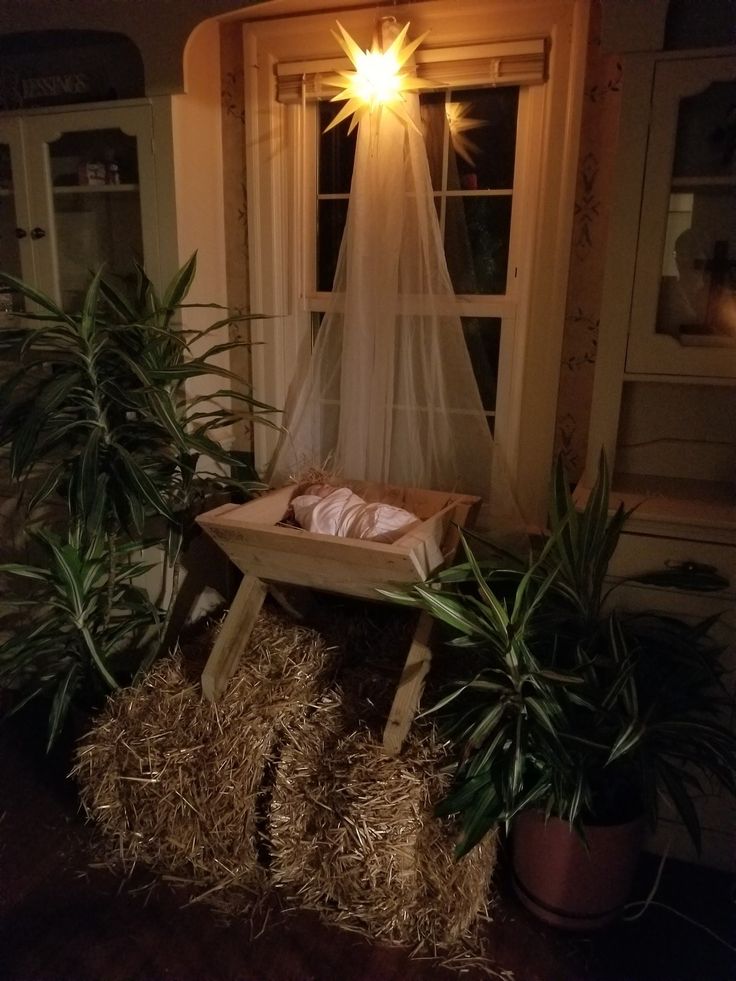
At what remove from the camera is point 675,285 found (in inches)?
67.2

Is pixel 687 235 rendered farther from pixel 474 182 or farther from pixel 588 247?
pixel 474 182

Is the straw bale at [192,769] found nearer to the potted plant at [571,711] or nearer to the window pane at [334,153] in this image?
the potted plant at [571,711]

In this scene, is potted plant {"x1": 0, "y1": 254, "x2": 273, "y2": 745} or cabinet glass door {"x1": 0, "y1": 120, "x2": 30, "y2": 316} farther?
cabinet glass door {"x1": 0, "y1": 120, "x2": 30, "y2": 316}

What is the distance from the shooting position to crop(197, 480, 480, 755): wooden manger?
1.61m

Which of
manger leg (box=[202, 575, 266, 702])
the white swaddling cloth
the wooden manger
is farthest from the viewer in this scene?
manger leg (box=[202, 575, 266, 702])

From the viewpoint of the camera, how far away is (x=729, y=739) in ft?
4.91

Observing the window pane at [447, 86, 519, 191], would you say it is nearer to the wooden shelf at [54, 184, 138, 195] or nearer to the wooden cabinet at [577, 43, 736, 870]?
the wooden cabinet at [577, 43, 736, 870]

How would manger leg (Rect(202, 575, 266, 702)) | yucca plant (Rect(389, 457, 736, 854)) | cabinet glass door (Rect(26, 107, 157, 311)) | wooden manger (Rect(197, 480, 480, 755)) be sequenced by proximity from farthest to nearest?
1. cabinet glass door (Rect(26, 107, 157, 311))
2. manger leg (Rect(202, 575, 266, 702))
3. wooden manger (Rect(197, 480, 480, 755))
4. yucca plant (Rect(389, 457, 736, 854))

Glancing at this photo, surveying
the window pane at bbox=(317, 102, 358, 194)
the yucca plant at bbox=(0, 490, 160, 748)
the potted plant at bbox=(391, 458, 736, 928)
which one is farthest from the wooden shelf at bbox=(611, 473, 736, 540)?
the yucca plant at bbox=(0, 490, 160, 748)

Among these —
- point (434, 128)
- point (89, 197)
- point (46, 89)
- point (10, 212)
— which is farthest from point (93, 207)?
point (434, 128)

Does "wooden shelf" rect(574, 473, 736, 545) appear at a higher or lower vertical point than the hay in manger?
higher

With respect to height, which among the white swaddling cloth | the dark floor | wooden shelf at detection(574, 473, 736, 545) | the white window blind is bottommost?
the dark floor

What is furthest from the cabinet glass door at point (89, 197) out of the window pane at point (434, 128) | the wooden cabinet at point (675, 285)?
the wooden cabinet at point (675, 285)

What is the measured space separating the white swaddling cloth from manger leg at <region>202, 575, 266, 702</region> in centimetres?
22
